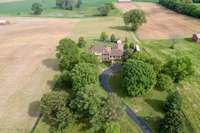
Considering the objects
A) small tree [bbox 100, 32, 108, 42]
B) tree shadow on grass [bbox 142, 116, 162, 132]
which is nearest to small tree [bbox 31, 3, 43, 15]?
small tree [bbox 100, 32, 108, 42]

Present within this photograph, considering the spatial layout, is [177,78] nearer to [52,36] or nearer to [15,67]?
[15,67]

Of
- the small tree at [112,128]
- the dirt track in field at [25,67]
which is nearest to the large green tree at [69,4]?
the dirt track in field at [25,67]

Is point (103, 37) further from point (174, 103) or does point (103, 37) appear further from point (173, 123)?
point (173, 123)

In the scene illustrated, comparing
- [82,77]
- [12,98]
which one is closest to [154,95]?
[82,77]

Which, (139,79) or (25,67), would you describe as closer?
(139,79)

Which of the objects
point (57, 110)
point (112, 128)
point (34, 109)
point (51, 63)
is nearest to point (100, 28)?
point (51, 63)

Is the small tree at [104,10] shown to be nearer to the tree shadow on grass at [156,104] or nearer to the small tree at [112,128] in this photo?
the tree shadow on grass at [156,104]
